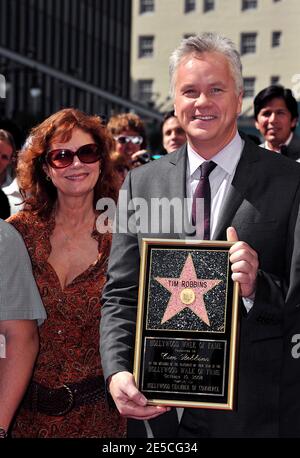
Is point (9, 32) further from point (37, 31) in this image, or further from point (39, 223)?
point (39, 223)

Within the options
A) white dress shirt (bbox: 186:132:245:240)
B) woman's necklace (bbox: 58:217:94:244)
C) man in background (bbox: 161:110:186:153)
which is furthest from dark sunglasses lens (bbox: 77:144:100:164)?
man in background (bbox: 161:110:186:153)

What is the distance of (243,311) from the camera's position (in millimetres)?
3596

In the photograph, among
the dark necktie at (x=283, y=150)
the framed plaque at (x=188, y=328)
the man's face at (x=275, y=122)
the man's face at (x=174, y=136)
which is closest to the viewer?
the framed plaque at (x=188, y=328)

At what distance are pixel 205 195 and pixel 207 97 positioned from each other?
36cm

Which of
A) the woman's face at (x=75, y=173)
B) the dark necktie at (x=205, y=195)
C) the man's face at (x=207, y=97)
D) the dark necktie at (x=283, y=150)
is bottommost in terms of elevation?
the dark necktie at (x=205, y=195)

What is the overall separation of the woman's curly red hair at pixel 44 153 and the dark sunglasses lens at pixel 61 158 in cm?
7

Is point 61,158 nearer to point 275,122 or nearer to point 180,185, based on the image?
point 180,185

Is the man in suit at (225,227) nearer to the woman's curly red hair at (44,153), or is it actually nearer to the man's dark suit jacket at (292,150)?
the woman's curly red hair at (44,153)

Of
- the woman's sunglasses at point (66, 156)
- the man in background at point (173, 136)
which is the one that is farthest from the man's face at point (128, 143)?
the woman's sunglasses at point (66, 156)

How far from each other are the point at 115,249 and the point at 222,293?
1.76 ft

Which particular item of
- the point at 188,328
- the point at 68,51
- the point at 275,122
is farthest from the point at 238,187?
the point at 68,51

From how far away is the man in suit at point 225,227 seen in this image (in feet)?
11.8

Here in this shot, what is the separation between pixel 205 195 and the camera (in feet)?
12.2

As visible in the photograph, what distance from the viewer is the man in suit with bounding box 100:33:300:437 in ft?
11.8
